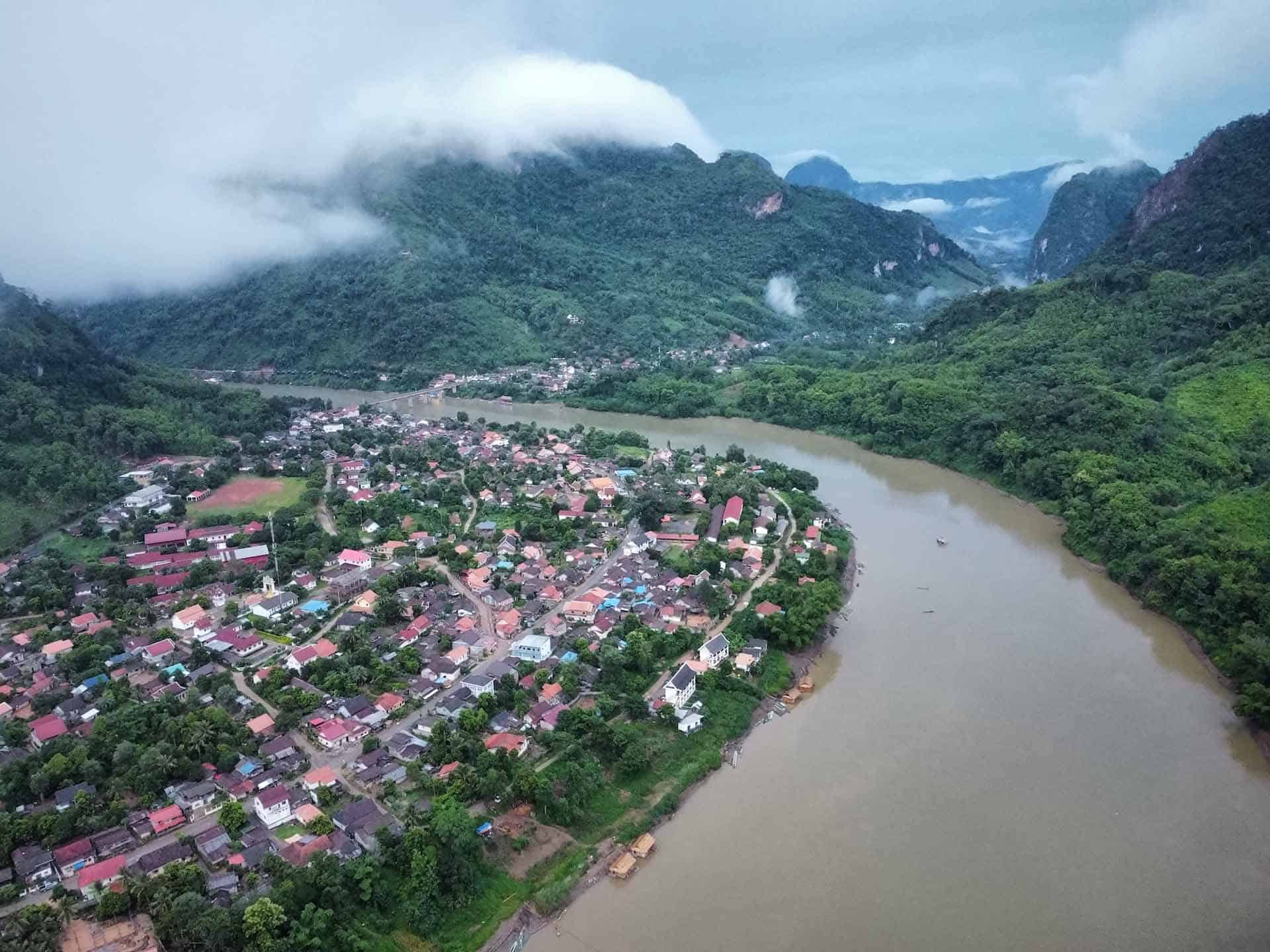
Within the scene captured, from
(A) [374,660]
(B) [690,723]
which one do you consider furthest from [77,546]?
(B) [690,723]

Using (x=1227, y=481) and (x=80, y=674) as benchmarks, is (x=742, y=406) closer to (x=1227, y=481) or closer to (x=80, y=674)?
(x=1227, y=481)

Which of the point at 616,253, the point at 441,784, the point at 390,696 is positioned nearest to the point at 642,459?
the point at 390,696

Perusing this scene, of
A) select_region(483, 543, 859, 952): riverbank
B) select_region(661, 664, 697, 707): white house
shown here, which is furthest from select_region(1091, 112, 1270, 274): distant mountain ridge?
select_region(661, 664, 697, 707): white house

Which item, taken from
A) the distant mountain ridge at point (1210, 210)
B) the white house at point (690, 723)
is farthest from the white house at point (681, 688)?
the distant mountain ridge at point (1210, 210)

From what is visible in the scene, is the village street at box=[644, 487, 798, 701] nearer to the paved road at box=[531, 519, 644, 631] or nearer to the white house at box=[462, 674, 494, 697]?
the white house at box=[462, 674, 494, 697]

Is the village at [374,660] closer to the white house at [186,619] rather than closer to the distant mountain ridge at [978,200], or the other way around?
the white house at [186,619]

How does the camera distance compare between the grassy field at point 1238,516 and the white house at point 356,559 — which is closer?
the grassy field at point 1238,516
